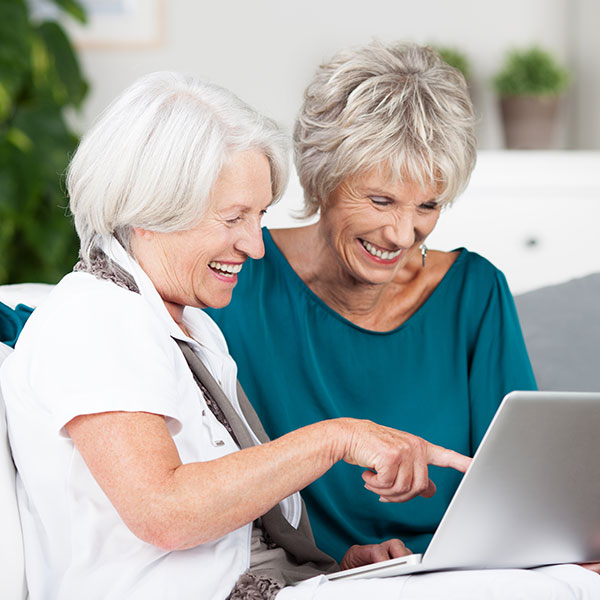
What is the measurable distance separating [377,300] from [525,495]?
2.48ft

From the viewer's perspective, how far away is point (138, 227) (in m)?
1.11

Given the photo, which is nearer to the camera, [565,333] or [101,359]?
[101,359]

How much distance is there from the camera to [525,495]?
1001 millimetres

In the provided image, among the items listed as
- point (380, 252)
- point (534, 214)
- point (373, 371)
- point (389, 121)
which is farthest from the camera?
point (534, 214)

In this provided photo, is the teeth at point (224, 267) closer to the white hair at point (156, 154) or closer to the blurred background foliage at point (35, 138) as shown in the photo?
the white hair at point (156, 154)

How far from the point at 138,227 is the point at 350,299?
2.20ft

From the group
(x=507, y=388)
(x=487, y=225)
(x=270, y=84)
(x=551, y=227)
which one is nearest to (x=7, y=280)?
(x=270, y=84)

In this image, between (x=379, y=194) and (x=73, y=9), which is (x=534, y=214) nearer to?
(x=379, y=194)

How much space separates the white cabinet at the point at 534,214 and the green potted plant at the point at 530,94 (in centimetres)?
24

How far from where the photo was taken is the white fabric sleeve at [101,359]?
3.09ft

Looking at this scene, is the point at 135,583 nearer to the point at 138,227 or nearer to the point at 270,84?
the point at 138,227

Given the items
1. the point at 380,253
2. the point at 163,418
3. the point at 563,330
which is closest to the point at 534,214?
the point at 563,330

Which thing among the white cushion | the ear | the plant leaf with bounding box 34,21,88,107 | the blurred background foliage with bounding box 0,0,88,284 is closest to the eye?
the ear

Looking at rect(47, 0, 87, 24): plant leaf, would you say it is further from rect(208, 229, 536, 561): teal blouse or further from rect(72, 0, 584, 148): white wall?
rect(208, 229, 536, 561): teal blouse
